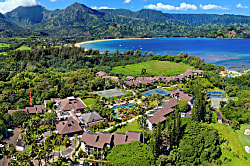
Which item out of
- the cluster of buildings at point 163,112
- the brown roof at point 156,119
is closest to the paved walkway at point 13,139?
the cluster of buildings at point 163,112

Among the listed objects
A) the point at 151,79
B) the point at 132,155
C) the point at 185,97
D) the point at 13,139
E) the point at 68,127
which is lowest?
the point at 13,139

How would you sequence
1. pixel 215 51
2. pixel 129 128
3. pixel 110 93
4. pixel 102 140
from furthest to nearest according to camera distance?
pixel 215 51
pixel 110 93
pixel 129 128
pixel 102 140

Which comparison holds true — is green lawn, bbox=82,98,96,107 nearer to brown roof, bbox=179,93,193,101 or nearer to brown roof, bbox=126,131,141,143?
brown roof, bbox=126,131,141,143

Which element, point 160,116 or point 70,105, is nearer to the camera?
point 160,116

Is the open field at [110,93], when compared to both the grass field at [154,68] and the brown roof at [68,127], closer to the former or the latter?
the brown roof at [68,127]

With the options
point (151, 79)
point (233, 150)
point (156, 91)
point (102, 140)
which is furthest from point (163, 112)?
point (151, 79)

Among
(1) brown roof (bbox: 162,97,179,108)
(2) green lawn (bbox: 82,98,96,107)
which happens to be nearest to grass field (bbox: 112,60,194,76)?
(2) green lawn (bbox: 82,98,96,107)

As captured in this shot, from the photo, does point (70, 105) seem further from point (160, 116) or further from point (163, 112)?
point (163, 112)
